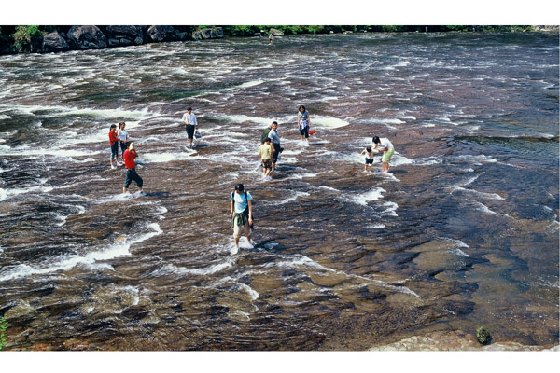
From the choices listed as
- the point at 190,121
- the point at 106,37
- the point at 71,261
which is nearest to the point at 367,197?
the point at 190,121

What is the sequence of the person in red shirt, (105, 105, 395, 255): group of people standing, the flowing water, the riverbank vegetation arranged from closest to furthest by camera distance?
the flowing water → (105, 105, 395, 255): group of people standing → the person in red shirt → the riverbank vegetation

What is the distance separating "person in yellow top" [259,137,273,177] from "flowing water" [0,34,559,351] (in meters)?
0.57

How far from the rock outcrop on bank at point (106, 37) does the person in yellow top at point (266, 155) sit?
156 feet

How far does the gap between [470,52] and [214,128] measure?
3537 cm

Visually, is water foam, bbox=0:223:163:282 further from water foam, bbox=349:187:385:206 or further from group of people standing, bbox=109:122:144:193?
water foam, bbox=349:187:385:206

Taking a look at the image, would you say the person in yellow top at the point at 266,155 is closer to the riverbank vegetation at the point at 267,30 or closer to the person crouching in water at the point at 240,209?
the person crouching in water at the point at 240,209

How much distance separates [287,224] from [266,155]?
3.98 meters

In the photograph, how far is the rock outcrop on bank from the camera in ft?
189

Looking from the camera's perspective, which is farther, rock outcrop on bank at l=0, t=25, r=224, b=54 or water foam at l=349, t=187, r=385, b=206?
rock outcrop on bank at l=0, t=25, r=224, b=54

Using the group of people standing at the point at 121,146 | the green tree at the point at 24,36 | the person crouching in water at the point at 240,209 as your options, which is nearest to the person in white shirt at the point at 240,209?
the person crouching in water at the point at 240,209

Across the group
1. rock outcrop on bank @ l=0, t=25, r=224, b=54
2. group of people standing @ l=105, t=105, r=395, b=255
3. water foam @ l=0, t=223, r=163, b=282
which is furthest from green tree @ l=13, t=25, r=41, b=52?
water foam @ l=0, t=223, r=163, b=282

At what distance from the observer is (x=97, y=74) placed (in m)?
44.1

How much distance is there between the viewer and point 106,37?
61.5 meters

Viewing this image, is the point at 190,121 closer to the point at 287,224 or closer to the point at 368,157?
the point at 368,157
